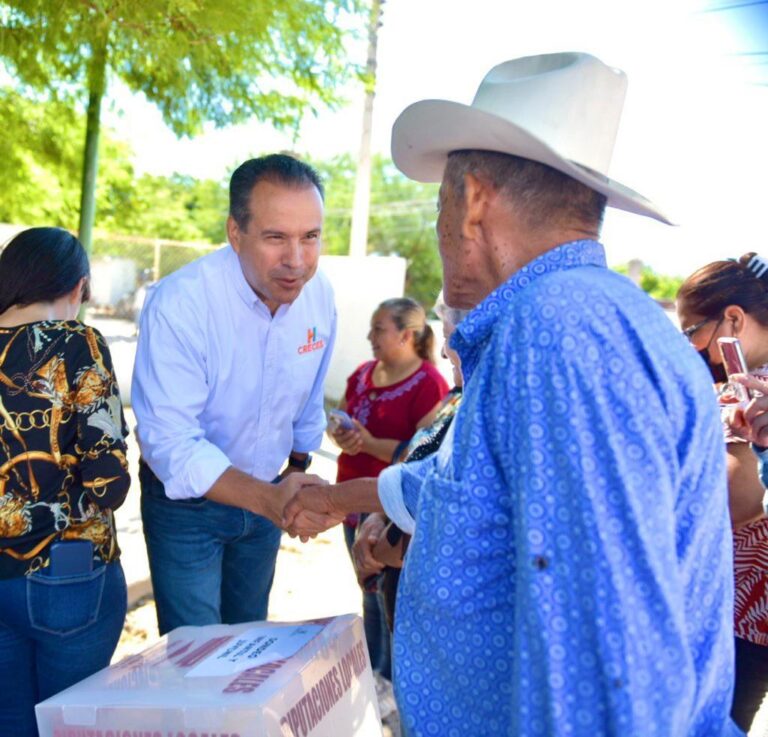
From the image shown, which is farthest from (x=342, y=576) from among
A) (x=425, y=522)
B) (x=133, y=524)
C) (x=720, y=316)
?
(x=425, y=522)

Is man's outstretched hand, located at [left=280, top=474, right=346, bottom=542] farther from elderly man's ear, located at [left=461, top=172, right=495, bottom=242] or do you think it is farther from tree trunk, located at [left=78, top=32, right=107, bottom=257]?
tree trunk, located at [left=78, top=32, right=107, bottom=257]

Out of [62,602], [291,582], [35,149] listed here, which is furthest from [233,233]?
[291,582]

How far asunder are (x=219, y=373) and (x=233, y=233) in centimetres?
51

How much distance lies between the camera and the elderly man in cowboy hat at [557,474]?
50.3 inches

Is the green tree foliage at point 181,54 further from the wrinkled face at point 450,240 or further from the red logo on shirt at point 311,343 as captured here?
the wrinkled face at point 450,240

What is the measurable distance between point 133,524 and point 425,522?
17.0 ft

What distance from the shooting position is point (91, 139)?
4.51m

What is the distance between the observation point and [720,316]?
9.34 feet

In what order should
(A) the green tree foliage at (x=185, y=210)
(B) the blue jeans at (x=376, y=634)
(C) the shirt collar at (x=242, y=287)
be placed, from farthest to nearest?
(A) the green tree foliage at (x=185, y=210), (B) the blue jeans at (x=376, y=634), (C) the shirt collar at (x=242, y=287)

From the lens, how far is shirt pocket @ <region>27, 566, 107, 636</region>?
2.52m

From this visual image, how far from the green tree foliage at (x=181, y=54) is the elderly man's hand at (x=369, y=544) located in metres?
2.17

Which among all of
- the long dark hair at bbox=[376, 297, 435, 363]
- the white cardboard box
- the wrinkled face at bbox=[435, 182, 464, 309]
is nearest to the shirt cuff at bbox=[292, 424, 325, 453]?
the white cardboard box

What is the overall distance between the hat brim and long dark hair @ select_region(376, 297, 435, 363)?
2.94 meters

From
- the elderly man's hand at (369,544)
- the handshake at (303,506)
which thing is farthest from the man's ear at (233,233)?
the elderly man's hand at (369,544)
